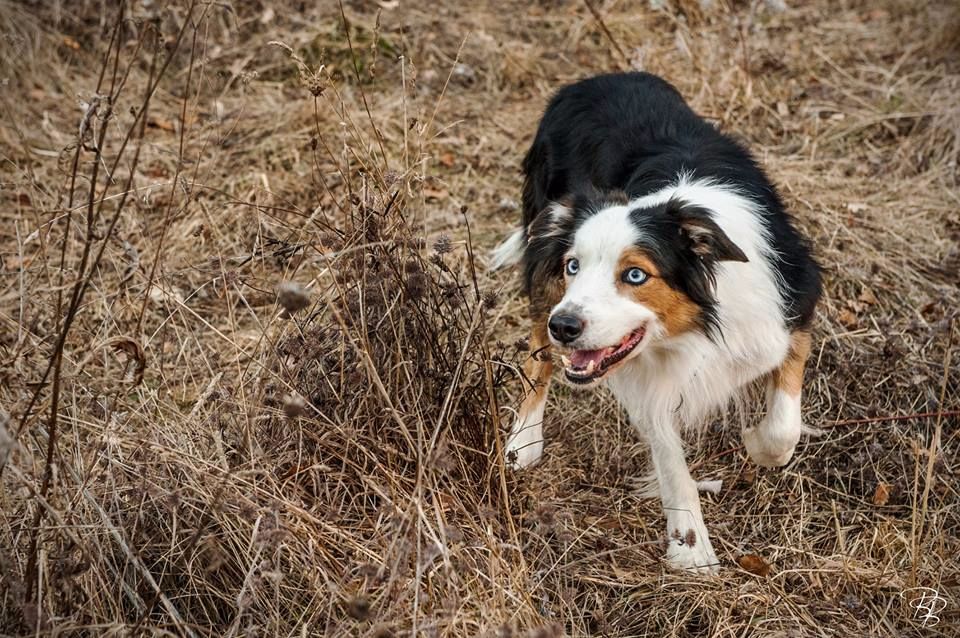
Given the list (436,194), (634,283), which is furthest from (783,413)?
(436,194)

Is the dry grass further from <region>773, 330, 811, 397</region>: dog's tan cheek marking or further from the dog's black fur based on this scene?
the dog's black fur

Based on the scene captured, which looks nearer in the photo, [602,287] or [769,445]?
[602,287]

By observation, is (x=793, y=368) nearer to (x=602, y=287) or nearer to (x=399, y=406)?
(x=602, y=287)

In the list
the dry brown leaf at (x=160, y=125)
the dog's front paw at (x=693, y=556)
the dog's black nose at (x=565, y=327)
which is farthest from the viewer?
the dry brown leaf at (x=160, y=125)

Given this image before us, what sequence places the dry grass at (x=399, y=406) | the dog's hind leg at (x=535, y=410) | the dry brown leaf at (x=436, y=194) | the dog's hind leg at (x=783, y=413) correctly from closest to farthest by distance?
the dry grass at (x=399, y=406) < the dog's hind leg at (x=783, y=413) < the dog's hind leg at (x=535, y=410) < the dry brown leaf at (x=436, y=194)

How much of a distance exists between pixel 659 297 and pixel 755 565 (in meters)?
0.99

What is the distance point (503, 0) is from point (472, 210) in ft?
8.89

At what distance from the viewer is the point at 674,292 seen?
3125mm

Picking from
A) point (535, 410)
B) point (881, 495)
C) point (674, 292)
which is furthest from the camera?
point (535, 410)

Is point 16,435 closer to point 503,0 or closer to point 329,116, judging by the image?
point 329,116

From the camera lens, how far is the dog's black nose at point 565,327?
2.90 metres

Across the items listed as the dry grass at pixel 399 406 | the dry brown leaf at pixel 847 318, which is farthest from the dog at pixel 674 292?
the dry brown leaf at pixel 847 318

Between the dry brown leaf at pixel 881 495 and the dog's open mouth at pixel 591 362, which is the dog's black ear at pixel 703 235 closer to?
the dog's open mouth at pixel 591 362

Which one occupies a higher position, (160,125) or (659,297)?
(659,297)
